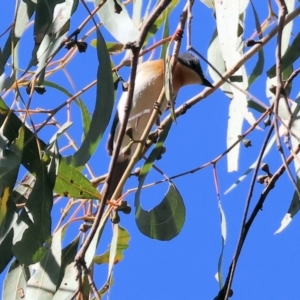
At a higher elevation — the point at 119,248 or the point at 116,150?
the point at 119,248

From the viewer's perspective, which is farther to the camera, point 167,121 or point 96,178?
point 96,178

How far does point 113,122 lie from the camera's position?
92.0 inches

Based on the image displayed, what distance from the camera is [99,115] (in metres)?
1.18

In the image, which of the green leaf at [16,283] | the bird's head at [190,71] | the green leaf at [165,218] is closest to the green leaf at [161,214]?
the green leaf at [165,218]

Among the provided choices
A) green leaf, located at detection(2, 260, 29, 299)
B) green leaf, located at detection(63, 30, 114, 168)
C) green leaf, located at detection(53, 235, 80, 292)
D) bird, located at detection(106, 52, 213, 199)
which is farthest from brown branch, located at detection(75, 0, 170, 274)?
bird, located at detection(106, 52, 213, 199)

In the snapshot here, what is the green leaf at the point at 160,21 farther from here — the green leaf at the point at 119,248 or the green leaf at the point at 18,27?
the green leaf at the point at 119,248

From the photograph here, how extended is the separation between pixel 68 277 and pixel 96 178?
12.2 inches

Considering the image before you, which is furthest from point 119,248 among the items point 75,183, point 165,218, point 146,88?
point 146,88

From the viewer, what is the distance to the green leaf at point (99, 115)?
1170mm

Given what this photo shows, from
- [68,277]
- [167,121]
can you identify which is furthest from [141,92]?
[68,277]

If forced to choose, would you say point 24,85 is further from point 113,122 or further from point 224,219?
point 113,122

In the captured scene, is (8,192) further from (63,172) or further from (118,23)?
Answer: (118,23)

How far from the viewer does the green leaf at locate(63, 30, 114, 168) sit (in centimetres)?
117

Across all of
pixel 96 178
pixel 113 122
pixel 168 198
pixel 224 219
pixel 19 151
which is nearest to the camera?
pixel 19 151
